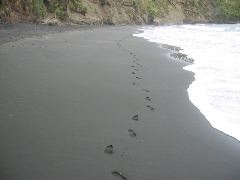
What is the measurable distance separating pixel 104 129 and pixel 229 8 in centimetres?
5878

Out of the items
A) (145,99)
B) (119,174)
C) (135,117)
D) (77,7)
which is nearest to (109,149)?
(119,174)

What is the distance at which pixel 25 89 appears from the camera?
755 cm

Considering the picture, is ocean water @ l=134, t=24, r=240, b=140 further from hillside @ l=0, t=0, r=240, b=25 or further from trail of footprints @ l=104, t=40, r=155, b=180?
hillside @ l=0, t=0, r=240, b=25

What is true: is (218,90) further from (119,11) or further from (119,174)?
(119,11)

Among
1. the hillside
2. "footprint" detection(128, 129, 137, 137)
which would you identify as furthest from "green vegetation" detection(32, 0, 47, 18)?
"footprint" detection(128, 129, 137, 137)

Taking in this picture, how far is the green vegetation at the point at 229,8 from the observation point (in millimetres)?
58875

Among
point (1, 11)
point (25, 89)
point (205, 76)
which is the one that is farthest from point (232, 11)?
point (25, 89)

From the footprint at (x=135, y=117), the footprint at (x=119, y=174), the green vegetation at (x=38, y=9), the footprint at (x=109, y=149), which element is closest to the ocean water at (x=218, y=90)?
the footprint at (x=135, y=117)

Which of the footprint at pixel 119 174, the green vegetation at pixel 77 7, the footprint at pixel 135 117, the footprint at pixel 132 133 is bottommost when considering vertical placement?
the green vegetation at pixel 77 7

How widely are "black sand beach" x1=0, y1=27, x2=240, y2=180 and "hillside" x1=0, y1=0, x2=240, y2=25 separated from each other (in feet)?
59.0

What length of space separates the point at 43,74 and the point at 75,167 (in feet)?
16.8

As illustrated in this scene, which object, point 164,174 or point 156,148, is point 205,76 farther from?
point 164,174

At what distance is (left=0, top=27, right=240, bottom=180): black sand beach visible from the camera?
4.38 meters

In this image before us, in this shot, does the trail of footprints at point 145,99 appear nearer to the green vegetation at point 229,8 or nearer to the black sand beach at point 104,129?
the black sand beach at point 104,129
